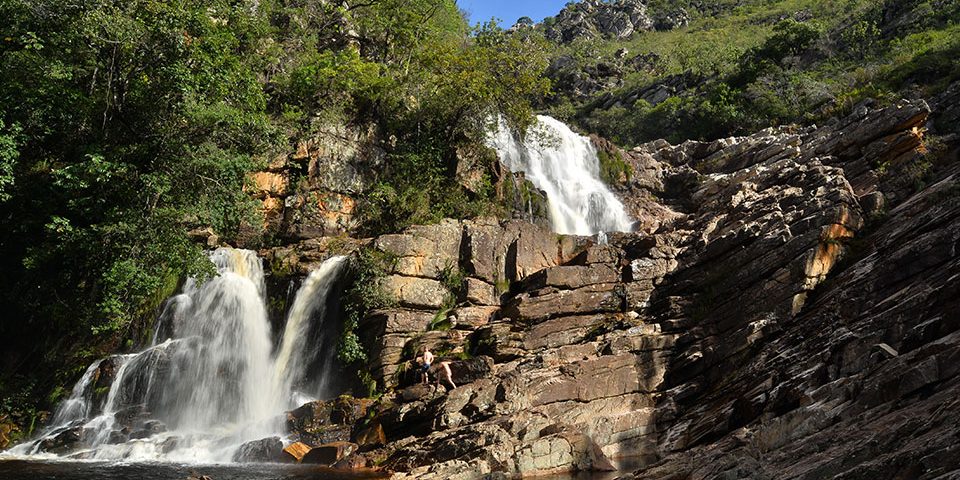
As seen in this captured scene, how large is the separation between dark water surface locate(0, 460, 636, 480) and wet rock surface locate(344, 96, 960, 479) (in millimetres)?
1173

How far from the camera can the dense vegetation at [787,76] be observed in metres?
35.5

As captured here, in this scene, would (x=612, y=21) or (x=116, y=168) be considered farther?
(x=612, y=21)

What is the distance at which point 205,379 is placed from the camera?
21.2 meters

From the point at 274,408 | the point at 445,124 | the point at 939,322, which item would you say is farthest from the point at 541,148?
the point at 939,322

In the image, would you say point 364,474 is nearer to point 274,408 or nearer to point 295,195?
point 274,408

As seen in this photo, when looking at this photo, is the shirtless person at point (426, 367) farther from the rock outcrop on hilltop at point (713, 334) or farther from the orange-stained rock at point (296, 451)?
the orange-stained rock at point (296, 451)

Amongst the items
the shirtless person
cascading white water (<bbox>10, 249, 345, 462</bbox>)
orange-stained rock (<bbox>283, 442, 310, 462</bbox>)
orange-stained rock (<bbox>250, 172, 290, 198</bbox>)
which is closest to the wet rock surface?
the shirtless person

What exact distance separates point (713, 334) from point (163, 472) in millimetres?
13939

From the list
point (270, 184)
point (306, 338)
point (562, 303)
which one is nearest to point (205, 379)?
point (306, 338)

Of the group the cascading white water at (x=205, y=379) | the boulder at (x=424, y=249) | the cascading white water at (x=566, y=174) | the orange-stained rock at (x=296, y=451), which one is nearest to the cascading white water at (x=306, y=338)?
the cascading white water at (x=205, y=379)

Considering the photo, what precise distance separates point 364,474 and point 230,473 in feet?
9.66

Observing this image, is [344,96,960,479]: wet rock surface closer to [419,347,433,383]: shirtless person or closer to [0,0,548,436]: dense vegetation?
[419,347,433,383]: shirtless person

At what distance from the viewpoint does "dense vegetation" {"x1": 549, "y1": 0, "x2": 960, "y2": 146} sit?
3547 cm

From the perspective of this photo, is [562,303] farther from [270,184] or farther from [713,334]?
[270,184]
